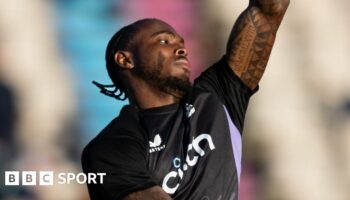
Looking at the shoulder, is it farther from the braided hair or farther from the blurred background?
the blurred background

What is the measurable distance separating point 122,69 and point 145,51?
0.11 metres

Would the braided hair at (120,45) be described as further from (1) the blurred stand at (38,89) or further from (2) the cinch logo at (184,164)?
(1) the blurred stand at (38,89)

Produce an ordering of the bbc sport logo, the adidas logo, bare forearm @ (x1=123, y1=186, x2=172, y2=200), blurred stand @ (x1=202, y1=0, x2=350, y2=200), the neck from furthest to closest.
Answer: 1. blurred stand @ (x1=202, y1=0, x2=350, y2=200)
2. the bbc sport logo
3. the neck
4. the adidas logo
5. bare forearm @ (x1=123, y1=186, x2=172, y2=200)

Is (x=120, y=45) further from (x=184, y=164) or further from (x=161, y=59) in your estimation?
(x=184, y=164)

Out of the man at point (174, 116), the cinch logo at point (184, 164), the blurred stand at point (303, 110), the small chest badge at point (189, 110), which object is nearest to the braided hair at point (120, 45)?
the man at point (174, 116)

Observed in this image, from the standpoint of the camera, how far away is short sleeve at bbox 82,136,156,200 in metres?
2.37

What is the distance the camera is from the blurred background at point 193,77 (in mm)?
3850

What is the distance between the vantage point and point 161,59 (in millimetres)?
2562

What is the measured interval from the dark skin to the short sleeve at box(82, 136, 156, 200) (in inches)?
7.7

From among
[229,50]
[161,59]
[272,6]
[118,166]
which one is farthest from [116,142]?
[272,6]

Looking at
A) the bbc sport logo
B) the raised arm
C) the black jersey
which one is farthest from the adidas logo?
the bbc sport logo

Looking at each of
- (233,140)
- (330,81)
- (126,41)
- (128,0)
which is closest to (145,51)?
(126,41)

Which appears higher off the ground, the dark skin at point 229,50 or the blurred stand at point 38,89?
the dark skin at point 229,50

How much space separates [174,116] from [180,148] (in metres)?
0.11
